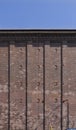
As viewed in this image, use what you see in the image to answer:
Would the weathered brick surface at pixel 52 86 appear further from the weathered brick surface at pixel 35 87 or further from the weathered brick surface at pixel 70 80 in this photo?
the weathered brick surface at pixel 70 80

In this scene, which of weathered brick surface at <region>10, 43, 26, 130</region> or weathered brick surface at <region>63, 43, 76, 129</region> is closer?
weathered brick surface at <region>10, 43, 26, 130</region>

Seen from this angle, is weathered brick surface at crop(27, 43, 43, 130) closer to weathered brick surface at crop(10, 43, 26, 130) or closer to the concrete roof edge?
weathered brick surface at crop(10, 43, 26, 130)

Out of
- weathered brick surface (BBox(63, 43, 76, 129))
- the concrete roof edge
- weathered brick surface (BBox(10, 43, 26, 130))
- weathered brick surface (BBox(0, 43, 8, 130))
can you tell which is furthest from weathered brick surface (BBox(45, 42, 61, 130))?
weathered brick surface (BBox(0, 43, 8, 130))

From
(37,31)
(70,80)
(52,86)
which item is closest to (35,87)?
(52,86)

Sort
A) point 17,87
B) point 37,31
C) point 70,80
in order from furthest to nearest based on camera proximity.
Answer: point 37,31 → point 70,80 → point 17,87

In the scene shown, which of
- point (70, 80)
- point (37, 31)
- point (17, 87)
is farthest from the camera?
point (37, 31)

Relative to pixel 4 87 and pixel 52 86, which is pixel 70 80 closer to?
pixel 52 86

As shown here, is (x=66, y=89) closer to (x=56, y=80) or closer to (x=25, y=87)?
(x=56, y=80)

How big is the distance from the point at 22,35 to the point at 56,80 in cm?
565

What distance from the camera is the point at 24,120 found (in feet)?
148

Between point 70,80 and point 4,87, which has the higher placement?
point 70,80

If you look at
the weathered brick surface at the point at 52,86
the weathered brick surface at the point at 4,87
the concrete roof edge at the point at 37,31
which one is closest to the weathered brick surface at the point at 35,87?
the weathered brick surface at the point at 52,86

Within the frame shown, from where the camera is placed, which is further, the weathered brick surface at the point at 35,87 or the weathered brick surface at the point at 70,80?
the weathered brick surface at the point at 70,80

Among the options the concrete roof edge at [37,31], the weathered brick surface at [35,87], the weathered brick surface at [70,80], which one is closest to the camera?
the weathered brick surface at [35,87]
